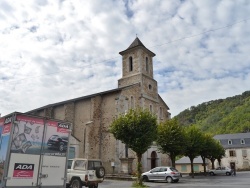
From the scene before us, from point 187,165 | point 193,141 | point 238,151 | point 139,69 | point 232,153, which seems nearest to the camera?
point 193,141

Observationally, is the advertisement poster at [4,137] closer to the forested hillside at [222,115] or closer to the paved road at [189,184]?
the paved road at [189,184]

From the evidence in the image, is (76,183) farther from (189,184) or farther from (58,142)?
(189,184)

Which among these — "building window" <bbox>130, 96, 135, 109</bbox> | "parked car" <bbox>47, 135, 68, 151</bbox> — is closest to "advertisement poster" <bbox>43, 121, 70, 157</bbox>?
"parked car" <bbox>47, 135, 68, 151</bbox>

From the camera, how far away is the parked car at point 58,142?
927 centimetres

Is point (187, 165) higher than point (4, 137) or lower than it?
lower

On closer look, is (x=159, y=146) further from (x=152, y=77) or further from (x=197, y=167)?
(x=197, y=167)

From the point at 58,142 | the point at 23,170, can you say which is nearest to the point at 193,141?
the point at 58,142

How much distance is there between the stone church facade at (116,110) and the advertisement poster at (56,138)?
15687 millimetres

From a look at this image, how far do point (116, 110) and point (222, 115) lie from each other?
9945 centimetres

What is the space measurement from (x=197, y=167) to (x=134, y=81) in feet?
105

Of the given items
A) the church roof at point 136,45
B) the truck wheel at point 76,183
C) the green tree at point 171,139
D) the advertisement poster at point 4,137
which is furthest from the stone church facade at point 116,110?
the advertisement poster at point 4,137

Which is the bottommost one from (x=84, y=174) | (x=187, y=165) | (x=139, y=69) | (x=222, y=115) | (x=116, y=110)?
(x=187, y=165)

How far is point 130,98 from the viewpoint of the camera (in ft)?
97.6

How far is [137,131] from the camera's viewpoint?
61.8 ft
